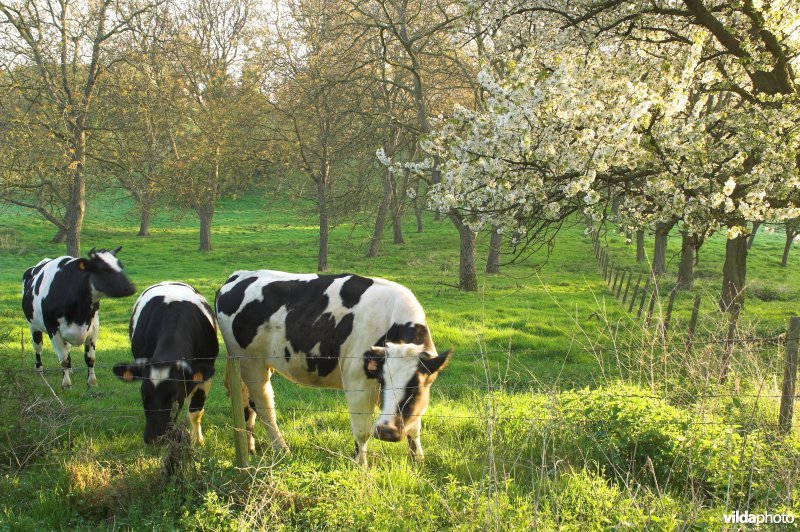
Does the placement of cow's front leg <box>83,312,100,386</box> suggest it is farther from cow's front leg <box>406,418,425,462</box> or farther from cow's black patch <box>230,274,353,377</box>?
cow's front leg <box>406,418,425,462</box>

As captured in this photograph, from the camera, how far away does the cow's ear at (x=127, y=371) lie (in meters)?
5.68

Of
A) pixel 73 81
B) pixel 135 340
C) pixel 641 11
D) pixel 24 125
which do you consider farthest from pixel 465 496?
pixel 73 81

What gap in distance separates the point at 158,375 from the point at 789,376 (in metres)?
5.93

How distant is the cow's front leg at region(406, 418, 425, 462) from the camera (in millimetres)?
5688

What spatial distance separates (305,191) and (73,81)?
1466 cm

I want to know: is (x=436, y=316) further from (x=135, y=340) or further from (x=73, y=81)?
(x=73, y=81)

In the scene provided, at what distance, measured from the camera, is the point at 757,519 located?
4.13 metres

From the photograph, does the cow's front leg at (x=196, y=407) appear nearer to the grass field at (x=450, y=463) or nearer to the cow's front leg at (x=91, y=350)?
the grass field at (x=450, y=463)

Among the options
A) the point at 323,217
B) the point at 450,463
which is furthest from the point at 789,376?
the point at 323,217

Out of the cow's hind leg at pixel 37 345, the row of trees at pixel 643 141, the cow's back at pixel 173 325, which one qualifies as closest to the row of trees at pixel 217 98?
the row of trees at pixel 643 141

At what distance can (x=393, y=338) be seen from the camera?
6012 millimetres

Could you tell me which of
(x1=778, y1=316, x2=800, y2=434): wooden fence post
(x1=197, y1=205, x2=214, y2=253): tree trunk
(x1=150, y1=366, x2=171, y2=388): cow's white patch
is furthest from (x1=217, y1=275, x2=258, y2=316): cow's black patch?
(x1=197, y1=205, x2=214, y2=253): tree trunk

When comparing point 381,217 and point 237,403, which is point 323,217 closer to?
point 381,217

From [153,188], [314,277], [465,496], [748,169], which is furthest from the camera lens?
[153,188]
